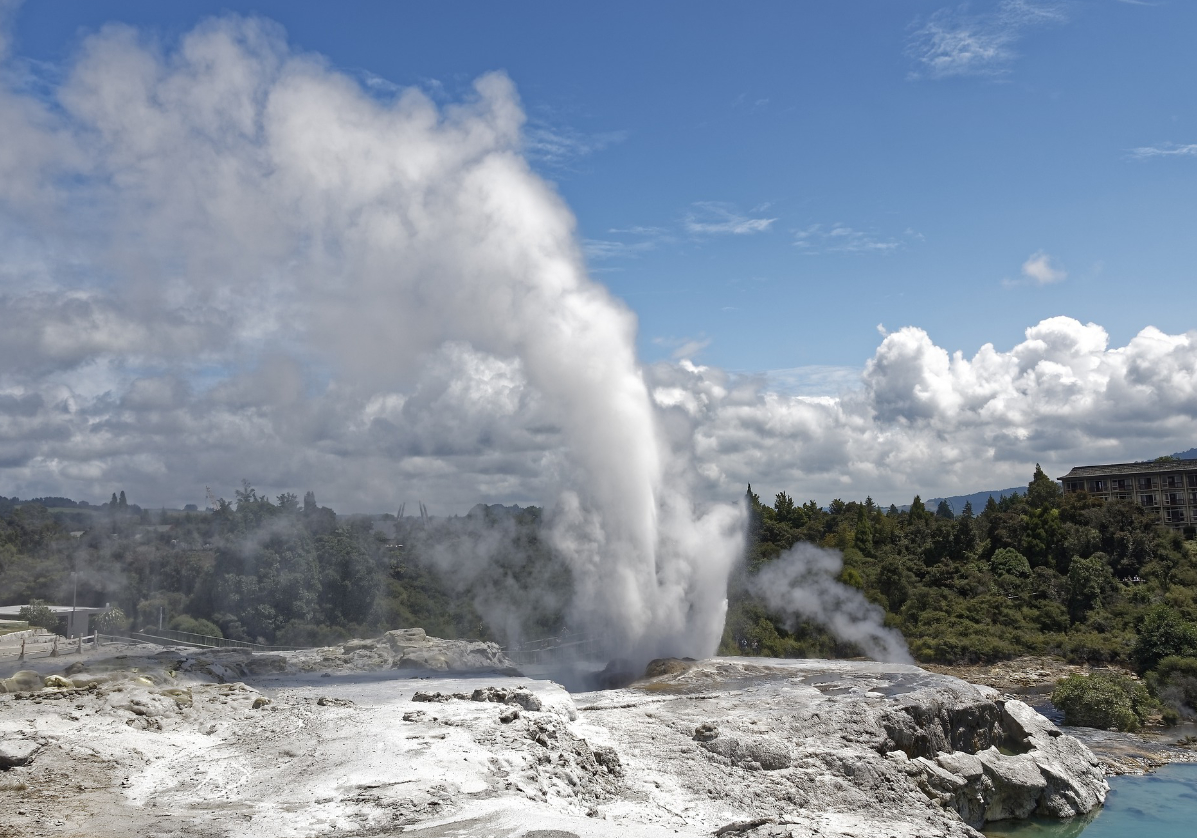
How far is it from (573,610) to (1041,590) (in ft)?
85.9

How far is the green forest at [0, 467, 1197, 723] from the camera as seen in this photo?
124 ft

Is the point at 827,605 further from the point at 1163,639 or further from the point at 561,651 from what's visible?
the point at 561,651

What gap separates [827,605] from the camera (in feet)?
128

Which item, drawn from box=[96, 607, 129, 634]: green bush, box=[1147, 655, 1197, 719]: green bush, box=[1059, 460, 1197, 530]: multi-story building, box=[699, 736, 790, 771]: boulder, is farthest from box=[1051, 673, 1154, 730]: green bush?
box=[1059, 460, 1197, 530]: multi-story building

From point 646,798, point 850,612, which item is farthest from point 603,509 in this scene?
point 850,612

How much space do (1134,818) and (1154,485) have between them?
6159 centimetres

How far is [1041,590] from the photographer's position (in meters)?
45.2

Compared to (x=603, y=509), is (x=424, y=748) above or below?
below

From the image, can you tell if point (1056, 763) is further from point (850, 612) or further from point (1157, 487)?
point (1157, 487)

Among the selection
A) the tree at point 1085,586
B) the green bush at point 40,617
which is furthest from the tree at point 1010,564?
the green bush at point 40,617

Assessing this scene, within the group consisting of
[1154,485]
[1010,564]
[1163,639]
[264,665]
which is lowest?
[1163,639]

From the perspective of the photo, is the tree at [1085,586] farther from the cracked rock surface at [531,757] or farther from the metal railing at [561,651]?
the metal railing at [561,651]

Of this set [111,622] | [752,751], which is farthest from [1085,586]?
[111,622]

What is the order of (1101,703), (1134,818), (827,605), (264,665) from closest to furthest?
1. (1134,818)
2. (264,665)
3. (1101,703)
4. (827,605)
